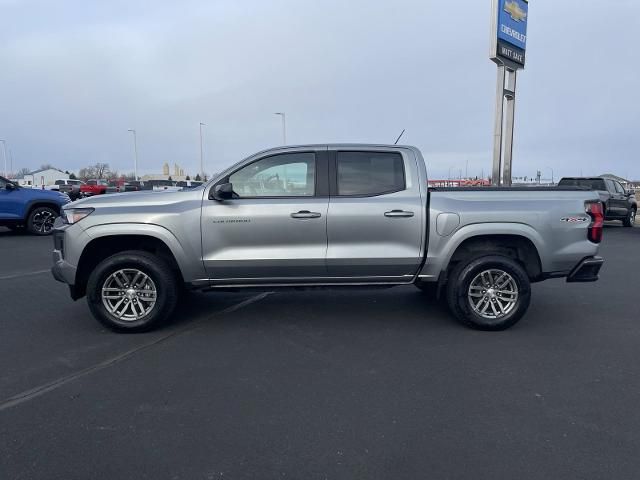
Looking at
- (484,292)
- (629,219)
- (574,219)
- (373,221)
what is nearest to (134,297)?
(373,221)

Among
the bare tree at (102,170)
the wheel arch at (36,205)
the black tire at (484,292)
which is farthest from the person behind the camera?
the bare tree at (102,170)

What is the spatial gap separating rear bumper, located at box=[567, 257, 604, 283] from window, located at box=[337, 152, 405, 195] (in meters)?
2.02

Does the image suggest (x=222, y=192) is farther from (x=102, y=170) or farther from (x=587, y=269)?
(x=102, y=170)

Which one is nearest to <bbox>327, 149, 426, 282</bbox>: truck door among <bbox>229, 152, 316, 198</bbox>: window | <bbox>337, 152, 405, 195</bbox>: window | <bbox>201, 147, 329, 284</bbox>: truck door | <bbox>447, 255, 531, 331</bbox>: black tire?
<bbox>337, 152, 405, 195</bbox>: window

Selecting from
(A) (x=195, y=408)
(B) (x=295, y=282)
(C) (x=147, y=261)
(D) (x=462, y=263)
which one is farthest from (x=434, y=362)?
(C) (x=147, y=261)

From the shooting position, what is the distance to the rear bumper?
5.00 metres

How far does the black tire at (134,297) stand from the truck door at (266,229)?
1.53 feet

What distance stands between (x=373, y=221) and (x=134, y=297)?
8.51ft

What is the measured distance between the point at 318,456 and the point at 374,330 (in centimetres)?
236

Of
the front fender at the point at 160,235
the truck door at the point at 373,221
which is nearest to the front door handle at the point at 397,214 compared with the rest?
the truck door at the point at 373,221

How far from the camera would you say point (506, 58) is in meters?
18.4

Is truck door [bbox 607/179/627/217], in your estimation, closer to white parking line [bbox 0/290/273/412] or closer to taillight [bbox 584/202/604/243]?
taillight [bbox 584/202/604/243]

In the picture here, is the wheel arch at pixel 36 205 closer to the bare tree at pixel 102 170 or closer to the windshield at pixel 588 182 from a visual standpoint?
the windshield at pixel 588 182

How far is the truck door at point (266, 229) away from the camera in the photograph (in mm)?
4859
